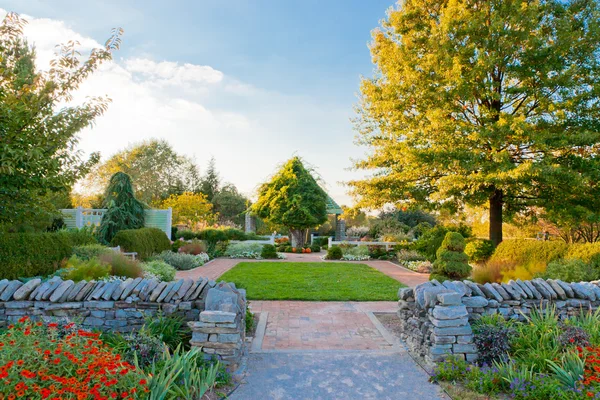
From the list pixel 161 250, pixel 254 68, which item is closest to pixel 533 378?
pixel 254 68

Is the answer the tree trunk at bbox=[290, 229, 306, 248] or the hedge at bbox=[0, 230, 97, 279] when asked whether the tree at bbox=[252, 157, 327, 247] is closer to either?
the tree trunk at bbox=[290, 229, 306, 248]

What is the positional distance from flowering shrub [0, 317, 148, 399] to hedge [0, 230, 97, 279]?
4.17 m

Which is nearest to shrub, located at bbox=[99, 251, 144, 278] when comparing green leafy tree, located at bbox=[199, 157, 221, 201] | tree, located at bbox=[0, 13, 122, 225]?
tree, located at bbox=[0, 13, 122, 225]

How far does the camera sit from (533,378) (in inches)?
132

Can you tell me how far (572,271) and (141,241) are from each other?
37.6 feet

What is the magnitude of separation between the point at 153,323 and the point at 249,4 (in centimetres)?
735

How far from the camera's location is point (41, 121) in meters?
5.04

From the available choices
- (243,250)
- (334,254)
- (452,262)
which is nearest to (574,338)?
(452,262)

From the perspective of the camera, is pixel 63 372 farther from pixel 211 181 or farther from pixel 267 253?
pixel 211 181

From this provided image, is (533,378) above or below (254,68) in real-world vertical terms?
below

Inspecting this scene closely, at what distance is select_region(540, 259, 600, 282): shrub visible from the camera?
664 cm

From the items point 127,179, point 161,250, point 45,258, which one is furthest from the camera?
point 127,179

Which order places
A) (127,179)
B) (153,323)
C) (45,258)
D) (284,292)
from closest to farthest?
(153,323), (45,258), (284,292), (127,179)

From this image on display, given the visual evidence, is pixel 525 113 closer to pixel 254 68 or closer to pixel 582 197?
pixel 582 197
